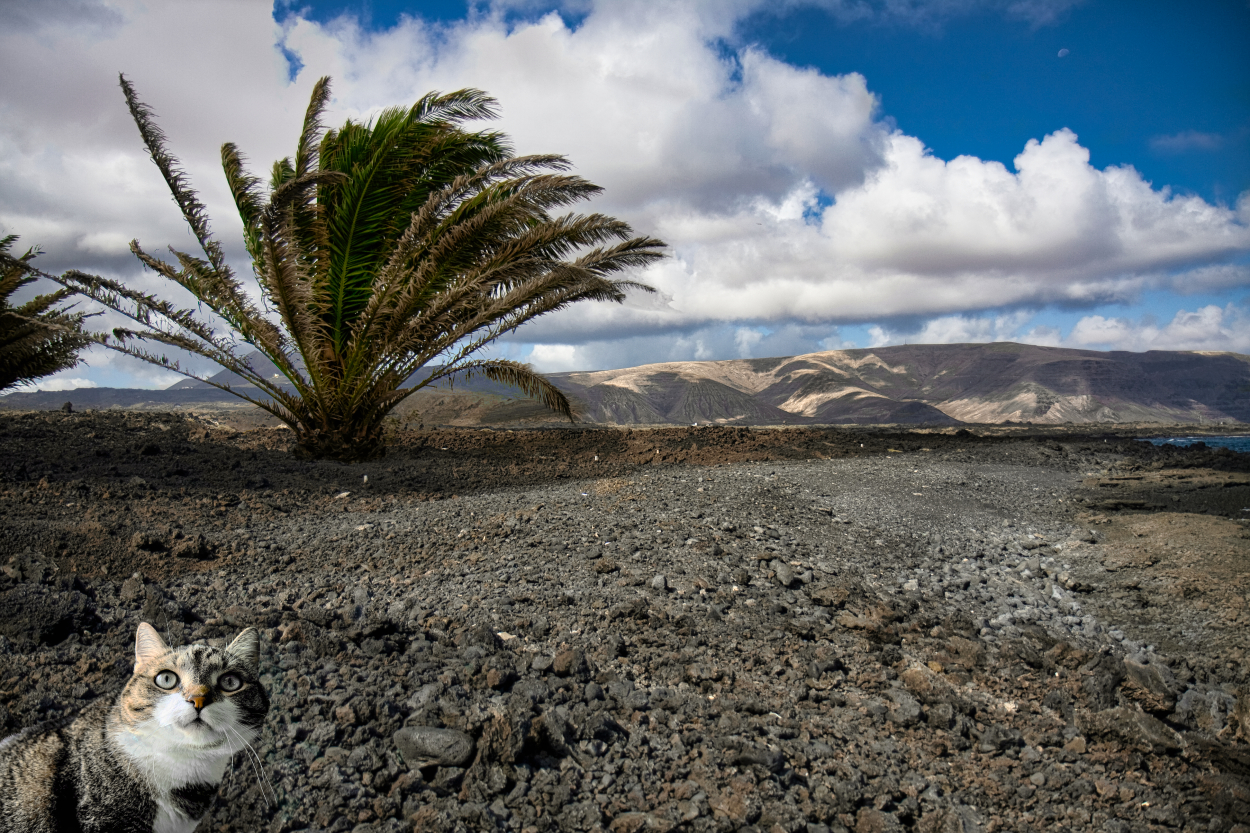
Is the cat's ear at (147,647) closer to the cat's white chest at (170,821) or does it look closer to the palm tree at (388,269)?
the cat's white chest at (170,821)

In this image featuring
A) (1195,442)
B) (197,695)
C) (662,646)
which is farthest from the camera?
(1195,442)

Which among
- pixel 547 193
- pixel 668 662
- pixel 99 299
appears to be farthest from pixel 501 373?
pixel 668 662

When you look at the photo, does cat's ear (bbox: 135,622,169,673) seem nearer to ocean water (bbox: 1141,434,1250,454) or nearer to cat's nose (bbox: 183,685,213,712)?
cat's nose (bbox: 183,685,213,712)

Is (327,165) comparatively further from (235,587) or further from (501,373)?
(235,587)

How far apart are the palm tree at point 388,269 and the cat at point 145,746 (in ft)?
23.7

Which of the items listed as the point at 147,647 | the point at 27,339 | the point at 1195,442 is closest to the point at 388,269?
the point at 27,339

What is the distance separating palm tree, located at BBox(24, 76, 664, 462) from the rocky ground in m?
2.22

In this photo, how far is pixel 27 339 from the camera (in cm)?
831

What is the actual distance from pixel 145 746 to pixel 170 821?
7.1 inches

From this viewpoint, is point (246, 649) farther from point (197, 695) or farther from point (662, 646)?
point (662, 646)

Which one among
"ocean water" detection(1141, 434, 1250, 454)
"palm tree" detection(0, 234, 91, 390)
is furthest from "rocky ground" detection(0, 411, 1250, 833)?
"ocean water" detection(1141, 434, 1250, 454)

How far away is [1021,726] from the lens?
2652mm

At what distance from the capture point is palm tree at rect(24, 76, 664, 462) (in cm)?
810

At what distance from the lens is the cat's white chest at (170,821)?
4.00 feet
